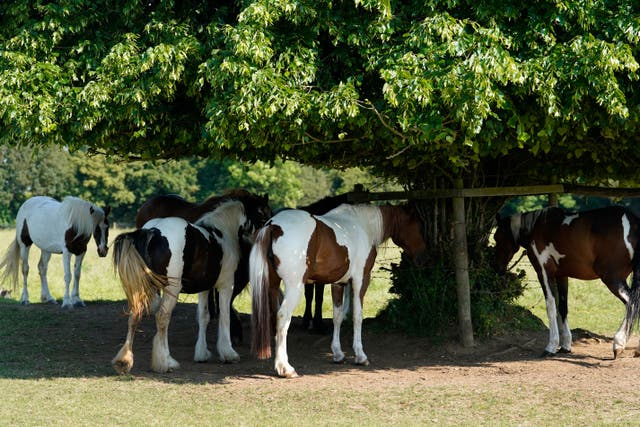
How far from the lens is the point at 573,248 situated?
10.5 m

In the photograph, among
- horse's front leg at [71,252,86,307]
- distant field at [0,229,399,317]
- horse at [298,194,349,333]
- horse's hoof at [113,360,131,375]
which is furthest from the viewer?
distant field at [0,229,399,317]

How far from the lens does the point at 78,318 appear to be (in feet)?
46.5

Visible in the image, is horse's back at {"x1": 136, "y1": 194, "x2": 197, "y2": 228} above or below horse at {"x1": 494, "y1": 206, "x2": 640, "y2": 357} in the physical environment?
above

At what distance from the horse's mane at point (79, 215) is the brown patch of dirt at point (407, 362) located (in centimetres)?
291

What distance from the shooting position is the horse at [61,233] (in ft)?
50.9

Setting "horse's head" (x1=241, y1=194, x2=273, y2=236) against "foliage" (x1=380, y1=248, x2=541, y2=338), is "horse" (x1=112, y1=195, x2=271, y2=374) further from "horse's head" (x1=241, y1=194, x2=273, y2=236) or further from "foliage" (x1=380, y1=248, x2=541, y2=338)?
"foliage" (x1=380, y1=248, x2=541, y2=338)

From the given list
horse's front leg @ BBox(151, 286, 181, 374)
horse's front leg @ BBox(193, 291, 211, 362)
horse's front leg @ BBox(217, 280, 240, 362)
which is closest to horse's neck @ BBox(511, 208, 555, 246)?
horse's front leg @ BBox(217, 280, 240, 362)

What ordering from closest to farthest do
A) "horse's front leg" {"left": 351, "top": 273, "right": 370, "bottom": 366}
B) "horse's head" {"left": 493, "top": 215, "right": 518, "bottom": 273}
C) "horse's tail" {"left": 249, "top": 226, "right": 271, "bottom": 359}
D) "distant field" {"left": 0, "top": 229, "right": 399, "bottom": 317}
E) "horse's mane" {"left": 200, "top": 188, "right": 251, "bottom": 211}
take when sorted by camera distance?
1. "horse's tail" {"left": 249, "top": 226, "right": 271, "bottom": 359}
2. "horse's front leg" {"left": 351, "top": 273, "right": 370, "bottom": 366}
3. "horse's mane" {"left": 200, "top": 188, "right": 251, "bottom": 211}
4. "horse's head" {"left": 493, "top": 215, "right": 518, "bottom": 273}
5. "distant field" {"left": 0, "top": 229, "right": 399, "bottom": 317}

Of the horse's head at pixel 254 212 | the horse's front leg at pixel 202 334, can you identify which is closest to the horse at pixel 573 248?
the horse's head at pixel 254 212

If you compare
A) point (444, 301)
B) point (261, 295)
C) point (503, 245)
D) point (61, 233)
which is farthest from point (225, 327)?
point (61, 233)

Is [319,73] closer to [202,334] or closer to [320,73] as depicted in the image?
[320,73]

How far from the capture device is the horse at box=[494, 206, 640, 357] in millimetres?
10109

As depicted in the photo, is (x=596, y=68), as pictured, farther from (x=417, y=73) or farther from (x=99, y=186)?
(x=99, y=186)

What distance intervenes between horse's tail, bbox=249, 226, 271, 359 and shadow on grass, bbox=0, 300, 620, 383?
562mm
